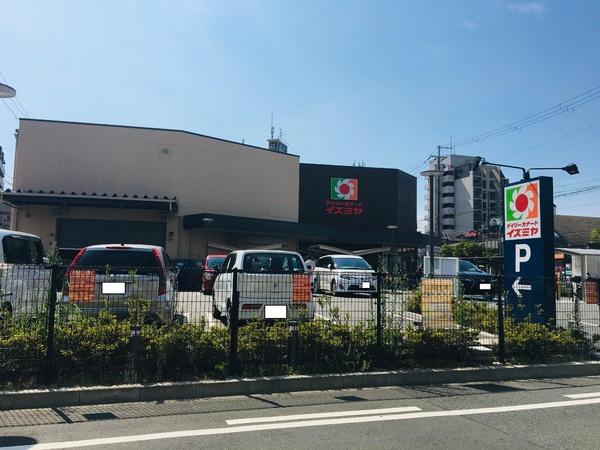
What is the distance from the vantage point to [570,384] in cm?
777

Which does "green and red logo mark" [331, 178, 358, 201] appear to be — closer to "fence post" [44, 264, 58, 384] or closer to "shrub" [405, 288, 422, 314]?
"shrub" [405, 288, 422, 314]

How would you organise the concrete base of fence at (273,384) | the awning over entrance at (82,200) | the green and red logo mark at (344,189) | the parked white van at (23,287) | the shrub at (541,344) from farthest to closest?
the green and red logo mark at (344,189) → the awning over entrance at (82,200) → the shrub at (541,344) → the parked white van at (23,287) → the concrete base of fence at (273,384)

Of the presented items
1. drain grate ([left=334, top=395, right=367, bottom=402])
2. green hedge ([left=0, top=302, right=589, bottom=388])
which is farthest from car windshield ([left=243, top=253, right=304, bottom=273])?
drain grate ([left=334, top=395, right=367, bottom=402])

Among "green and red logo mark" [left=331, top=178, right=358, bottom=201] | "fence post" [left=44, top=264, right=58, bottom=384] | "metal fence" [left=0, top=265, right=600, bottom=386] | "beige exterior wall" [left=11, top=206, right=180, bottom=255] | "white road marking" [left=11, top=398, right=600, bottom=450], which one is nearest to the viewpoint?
"white road marking" [left=11, top=398, right=600, bottom=450]

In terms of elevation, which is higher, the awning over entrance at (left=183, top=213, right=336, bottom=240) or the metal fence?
the awning over entrance at (left=183, top=213, right=336, bottom=240)

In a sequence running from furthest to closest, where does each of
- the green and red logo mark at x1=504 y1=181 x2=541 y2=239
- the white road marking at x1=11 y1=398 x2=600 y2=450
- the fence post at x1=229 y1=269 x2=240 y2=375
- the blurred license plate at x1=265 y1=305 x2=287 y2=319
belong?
the green and red logo mark at x1=504 y1=181 x2=541 y2=239
the blurred license plate at x1=265 y1=305 x2=287 y2=319
the fence post at x1=229 y1=269 x2=240 y2=375
the white road marking at x1=11 y1=398 x2=600 y2=450

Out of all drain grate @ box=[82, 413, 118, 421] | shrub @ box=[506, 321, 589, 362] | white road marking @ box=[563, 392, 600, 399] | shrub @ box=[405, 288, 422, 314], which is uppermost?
shrub @ box=[405, 288, 422, 314]

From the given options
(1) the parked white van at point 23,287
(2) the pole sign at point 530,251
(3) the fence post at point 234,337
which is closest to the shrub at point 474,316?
(2) the pole sign at point 530,251

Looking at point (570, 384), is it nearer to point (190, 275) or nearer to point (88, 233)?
point (190, 275)

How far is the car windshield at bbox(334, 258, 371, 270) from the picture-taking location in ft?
70.6

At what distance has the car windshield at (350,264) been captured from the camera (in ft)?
70.6

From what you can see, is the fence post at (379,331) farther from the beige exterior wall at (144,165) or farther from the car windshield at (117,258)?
the beige exterior wall at (144,165)

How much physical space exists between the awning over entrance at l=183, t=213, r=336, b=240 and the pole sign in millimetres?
19355

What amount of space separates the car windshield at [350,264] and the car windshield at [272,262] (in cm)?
1008
